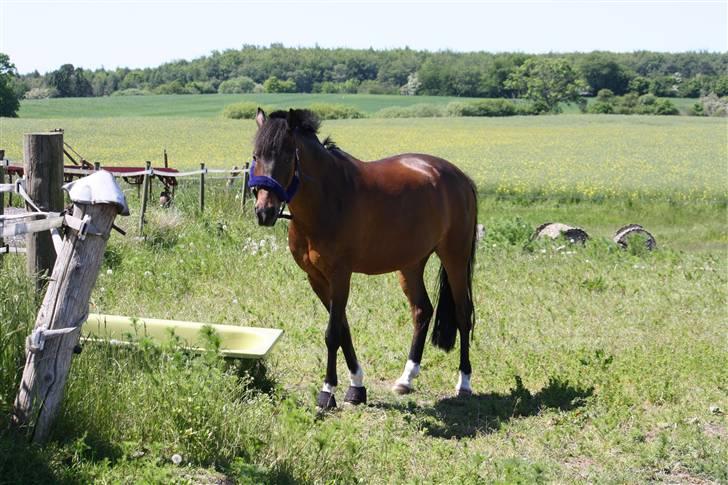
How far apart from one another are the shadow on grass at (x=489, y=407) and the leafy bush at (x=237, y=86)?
94138mm

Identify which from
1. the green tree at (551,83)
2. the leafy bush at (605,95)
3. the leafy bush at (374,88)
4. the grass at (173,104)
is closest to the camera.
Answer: the grass at (173,104)

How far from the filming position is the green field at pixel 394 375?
4648 millimetres

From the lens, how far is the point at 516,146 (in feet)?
134

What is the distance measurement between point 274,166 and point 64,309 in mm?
2156

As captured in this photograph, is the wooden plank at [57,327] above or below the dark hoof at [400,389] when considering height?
above

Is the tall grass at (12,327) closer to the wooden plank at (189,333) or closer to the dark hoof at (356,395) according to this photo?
the wooden plank at (189,333)

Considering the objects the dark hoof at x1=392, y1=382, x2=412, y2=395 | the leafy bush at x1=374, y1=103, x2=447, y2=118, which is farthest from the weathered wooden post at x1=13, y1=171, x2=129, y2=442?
the leafy bush at x1=374, y1=103, x2=447, y2=118

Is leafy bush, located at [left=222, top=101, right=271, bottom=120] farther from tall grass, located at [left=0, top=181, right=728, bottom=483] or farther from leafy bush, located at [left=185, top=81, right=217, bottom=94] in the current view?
tall grass, located at [left=0, top=181, right=728, bottom=483]

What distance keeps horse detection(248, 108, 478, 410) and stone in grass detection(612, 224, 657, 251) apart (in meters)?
6.64

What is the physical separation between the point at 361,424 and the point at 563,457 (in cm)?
141

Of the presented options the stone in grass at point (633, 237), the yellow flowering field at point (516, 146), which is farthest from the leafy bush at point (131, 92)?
the stone in grass at point (633, 237)

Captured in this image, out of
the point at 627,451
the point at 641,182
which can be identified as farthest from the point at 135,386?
the point at 641,182

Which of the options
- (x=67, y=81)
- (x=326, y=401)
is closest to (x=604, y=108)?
(x=67, y=81)

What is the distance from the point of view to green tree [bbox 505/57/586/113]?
100512 mm
